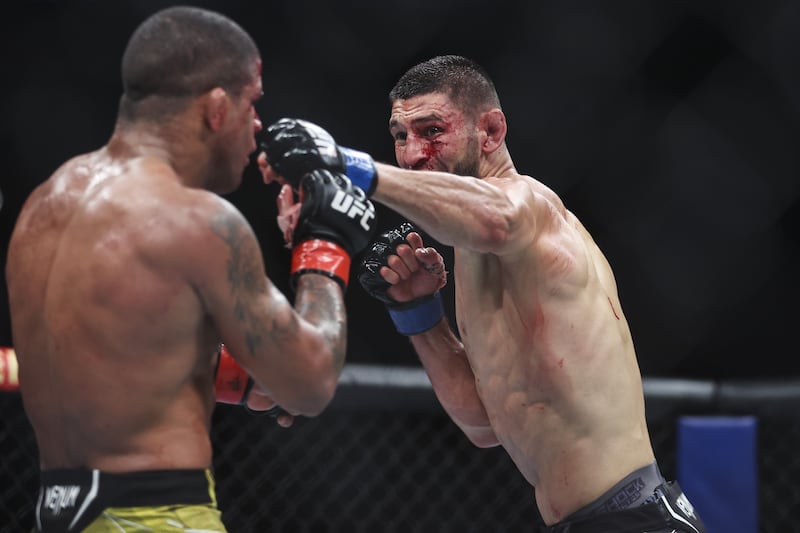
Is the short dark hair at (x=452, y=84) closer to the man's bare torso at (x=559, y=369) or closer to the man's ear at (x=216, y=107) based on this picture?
the man's bare torso at (x=559, y=369)

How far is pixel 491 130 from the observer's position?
7.56 ft

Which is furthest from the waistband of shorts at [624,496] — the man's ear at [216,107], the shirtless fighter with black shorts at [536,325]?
the man's ear at [216,107]

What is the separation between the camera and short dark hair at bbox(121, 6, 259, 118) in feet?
5.02

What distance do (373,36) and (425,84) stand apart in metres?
1.23

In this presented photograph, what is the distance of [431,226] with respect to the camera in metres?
1.85

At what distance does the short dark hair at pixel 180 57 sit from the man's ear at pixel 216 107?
0.01 metres

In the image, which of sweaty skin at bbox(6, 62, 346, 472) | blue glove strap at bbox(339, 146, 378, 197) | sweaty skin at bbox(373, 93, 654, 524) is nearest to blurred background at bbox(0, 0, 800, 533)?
sweaty skin at bbox(373, 93, 654, 524)

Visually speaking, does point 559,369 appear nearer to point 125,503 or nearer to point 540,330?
point 540,330

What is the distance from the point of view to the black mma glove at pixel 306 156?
5.65ft

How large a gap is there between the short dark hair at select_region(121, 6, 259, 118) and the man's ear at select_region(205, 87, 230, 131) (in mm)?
12

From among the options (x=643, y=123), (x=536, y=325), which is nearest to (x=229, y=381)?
(x=536, y=325)

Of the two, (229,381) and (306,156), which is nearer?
(306,156)

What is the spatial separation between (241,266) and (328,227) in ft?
0.82

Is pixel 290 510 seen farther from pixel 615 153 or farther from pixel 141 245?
pixel 615 153
